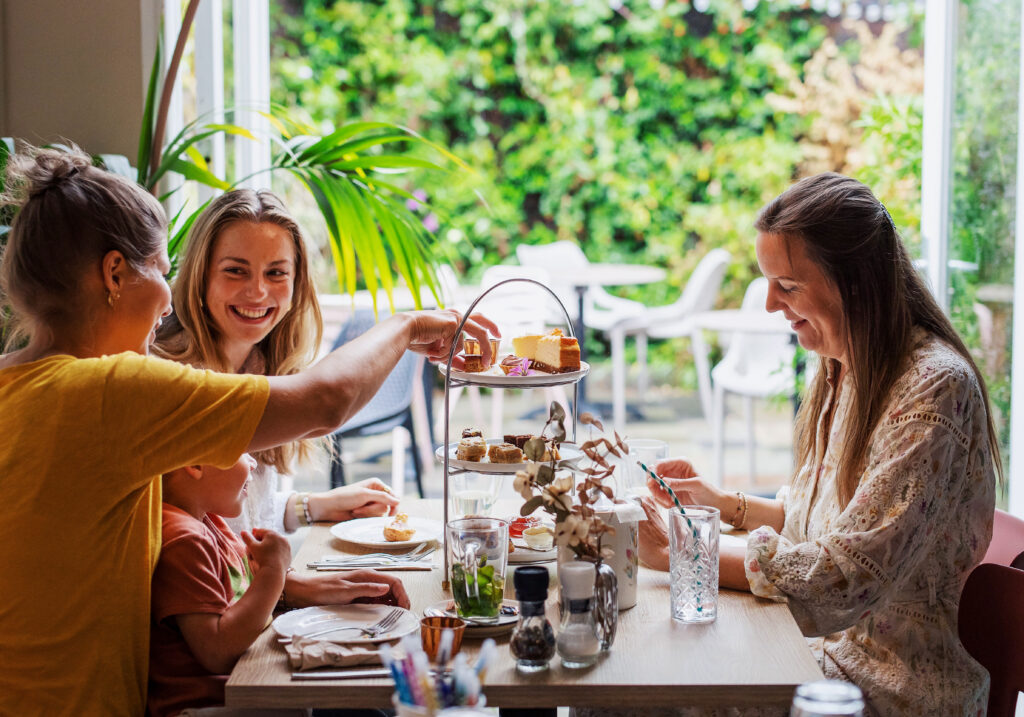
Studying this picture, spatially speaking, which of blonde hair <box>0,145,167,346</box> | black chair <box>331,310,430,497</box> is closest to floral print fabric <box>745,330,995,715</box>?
blonde hair <box>0,145,167,346</box>

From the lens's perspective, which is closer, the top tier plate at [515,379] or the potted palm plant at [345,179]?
the top tier plate at [515,379]

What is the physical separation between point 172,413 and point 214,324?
0.95 meters

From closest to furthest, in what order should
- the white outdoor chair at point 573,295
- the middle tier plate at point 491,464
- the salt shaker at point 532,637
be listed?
the salt shaker at point 532,637 < the middle tier plate at point 491,464 < the white outdoor chair at point 573,295

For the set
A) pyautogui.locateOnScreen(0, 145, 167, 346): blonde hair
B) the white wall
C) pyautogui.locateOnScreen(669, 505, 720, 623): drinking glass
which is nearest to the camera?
pyautogui.locateOnScreen(0, 145, 167, 346): blonde hair

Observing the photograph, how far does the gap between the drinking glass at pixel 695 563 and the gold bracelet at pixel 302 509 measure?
0.92m

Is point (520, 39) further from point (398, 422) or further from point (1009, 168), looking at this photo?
point (1009, 168)

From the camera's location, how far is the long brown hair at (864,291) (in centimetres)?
173

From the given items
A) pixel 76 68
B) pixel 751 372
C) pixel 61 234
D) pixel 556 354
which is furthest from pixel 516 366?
pixel 751 372

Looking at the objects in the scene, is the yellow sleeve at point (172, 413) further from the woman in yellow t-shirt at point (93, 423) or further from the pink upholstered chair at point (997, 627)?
the pink upholstered chair at point (997, 627)

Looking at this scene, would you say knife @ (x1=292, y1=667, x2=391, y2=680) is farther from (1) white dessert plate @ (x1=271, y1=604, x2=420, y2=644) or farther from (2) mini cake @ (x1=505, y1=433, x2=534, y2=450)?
(2) mini cake @ (x1=505, y1=433, x2=534, y2=450)

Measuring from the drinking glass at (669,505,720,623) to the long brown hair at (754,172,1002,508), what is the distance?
329 millimetres

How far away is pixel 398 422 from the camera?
4.23 metres

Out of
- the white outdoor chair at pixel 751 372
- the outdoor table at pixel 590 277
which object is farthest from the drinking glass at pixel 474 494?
the outdoor table at pixel 590 277

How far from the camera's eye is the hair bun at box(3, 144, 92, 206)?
4.69ft
